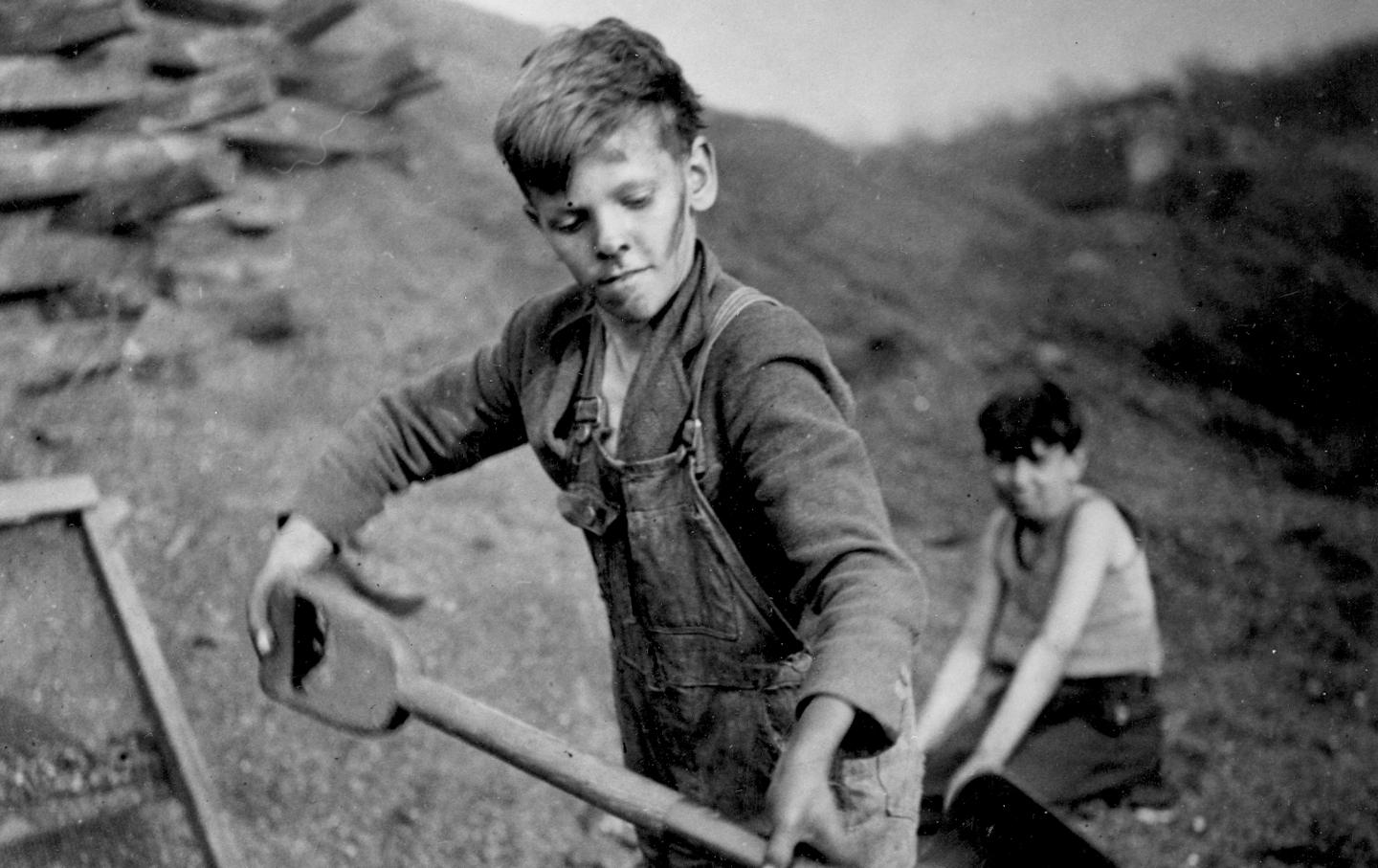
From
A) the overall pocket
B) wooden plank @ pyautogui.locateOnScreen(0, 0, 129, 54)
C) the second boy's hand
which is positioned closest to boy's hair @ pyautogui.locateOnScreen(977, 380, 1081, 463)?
the overall pocket

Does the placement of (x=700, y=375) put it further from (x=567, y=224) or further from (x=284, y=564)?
(x=284, y=564)

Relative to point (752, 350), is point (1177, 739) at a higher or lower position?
lower

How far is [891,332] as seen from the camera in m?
5.32

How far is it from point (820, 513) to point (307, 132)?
3870 millimetres

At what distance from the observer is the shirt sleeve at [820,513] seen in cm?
136

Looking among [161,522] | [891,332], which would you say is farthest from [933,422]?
[161,522]

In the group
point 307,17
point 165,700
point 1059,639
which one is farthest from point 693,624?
point 307,17

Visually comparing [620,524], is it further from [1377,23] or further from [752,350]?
[1377,23]

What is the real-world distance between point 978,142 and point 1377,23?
1.84 m

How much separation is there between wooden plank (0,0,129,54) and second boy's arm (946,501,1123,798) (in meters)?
3.32

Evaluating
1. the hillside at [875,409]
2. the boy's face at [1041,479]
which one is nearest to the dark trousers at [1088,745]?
the hillside at [875,409]

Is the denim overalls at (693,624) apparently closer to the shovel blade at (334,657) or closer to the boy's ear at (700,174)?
the boy's ear at (700,174)

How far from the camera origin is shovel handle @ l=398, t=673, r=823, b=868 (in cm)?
139

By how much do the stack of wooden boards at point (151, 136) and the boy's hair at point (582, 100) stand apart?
2.54 metres
